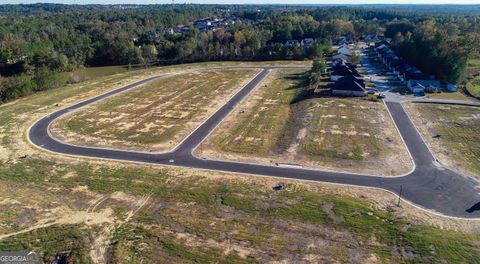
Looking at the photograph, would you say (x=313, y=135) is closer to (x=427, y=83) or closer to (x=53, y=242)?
(x=53, y=242)

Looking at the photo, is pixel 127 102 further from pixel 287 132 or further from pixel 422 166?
pixel 422 166

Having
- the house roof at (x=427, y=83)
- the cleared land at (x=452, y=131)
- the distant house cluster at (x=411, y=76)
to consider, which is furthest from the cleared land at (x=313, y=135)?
the house roof at (x=427, y=83)

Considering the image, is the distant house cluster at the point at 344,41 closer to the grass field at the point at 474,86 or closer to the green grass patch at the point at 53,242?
the grass field at the point at 474,86

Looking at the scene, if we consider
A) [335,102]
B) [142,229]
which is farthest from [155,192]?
[335,102]

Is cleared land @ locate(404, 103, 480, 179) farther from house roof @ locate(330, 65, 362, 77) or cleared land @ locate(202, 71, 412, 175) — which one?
house roof @ locate(330, 65, 362, 77)

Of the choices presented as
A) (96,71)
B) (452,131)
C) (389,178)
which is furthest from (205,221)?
(96,71)

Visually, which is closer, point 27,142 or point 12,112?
point 27,142
